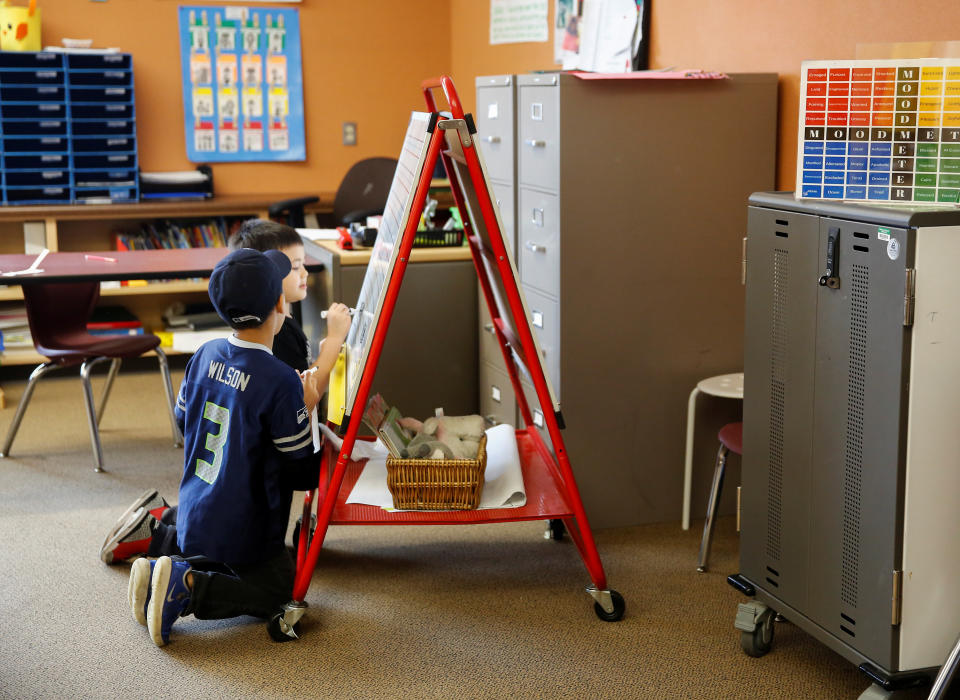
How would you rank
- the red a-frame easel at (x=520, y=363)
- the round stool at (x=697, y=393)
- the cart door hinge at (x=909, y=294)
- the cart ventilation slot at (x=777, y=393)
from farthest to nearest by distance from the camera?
the round stool at (x=697, y=393), the red a-frame easel at (x=520, y=363), the cart ventilation slot at (x=777, y=393), the cart door hinge at (x=909, y=294)

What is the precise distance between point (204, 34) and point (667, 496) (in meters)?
3.56

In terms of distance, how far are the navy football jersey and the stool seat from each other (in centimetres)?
101

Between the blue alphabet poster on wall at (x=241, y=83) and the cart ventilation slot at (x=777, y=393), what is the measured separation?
3.80 meters

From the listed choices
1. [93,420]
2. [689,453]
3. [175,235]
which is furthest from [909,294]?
[175,235]

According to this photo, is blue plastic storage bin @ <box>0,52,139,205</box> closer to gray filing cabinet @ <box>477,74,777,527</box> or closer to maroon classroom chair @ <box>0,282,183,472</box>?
maroon classroom chair @ <box>0,282,183,472</box>

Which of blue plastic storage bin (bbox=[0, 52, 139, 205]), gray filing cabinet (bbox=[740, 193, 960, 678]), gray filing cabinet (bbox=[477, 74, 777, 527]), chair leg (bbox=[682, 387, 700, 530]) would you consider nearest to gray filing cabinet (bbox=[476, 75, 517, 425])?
gray filing cabinet (bbox=[477, 74, 777, 527])

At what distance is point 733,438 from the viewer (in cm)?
263

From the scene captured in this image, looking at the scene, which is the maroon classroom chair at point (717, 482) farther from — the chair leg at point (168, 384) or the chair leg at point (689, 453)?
the chair leg at point (168, 384)

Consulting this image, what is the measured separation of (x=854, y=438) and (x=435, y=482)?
94 centimetres

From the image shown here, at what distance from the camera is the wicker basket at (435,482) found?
2.44 m

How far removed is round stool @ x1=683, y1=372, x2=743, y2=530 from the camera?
2.79 m

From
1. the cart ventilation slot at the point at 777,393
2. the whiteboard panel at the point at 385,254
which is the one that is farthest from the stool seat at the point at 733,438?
the whiteboard panel at the point at 385,254

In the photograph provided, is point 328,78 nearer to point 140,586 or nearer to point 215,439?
point 215,439

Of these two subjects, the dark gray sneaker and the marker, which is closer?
the dark gray sneaker
